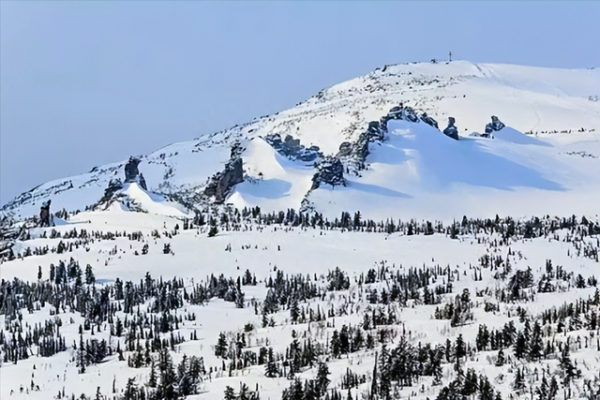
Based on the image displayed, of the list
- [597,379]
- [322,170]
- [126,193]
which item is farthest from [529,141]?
[597,379]

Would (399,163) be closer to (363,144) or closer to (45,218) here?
(363,144)

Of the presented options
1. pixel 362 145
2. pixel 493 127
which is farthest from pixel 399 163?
pixel 493 127

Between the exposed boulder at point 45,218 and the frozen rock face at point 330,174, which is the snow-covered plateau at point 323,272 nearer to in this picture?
the frozen rock face at point 330,174

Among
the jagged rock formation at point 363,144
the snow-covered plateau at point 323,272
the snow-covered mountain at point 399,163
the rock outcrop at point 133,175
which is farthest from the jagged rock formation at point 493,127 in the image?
the rock outcrop at point 133,175

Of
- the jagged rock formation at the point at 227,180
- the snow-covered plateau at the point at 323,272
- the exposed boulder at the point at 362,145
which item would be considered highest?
the exposed boulder at the point at 362,145

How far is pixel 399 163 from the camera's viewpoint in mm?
101500

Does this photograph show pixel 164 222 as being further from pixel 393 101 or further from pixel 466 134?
pixel 393 101

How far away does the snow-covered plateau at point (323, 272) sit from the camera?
32250mm

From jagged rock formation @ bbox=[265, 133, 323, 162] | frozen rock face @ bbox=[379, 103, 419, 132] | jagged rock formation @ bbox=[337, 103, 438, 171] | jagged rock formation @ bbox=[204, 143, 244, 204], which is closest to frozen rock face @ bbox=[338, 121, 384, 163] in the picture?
jagged rock formation @ bbox=[337, 103, 438, 171]

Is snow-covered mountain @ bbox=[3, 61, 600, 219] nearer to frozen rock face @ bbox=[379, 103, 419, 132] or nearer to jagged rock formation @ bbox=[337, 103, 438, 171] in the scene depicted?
jagged rock formation @ bbox=[337, 103, 438, 171]

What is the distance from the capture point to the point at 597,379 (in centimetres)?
2831

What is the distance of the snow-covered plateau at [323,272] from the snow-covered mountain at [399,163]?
35 centimetres

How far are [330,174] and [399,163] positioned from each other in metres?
10.6

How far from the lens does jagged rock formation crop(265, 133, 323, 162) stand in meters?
109
